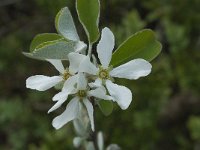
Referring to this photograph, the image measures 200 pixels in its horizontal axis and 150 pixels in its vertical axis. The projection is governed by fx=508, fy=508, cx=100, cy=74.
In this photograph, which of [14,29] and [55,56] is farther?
[14,29]

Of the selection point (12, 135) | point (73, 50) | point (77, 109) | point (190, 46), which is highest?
point (73, 50)

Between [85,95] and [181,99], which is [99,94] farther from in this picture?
[181,99]

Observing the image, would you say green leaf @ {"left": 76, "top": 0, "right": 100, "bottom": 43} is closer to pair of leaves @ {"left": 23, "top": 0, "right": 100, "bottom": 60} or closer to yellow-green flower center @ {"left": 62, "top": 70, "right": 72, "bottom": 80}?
pair of leaves @ {"left": 23, "top": 0, "right": 100, "bottom": 60}

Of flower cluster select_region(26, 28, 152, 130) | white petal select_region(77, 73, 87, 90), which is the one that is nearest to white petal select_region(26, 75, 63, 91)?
flower cluster select_region(26, 28, 152, 130)

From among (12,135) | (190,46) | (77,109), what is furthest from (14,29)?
(77,109)

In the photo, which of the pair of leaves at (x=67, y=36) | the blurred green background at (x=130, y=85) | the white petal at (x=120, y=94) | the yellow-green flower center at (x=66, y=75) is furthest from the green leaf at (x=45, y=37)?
the blurred green background at (x=130, y=85)

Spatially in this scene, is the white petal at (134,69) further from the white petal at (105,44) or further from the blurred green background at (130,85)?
the blurred green background at (130,85)

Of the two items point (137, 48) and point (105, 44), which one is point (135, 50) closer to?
point (137, 48)
